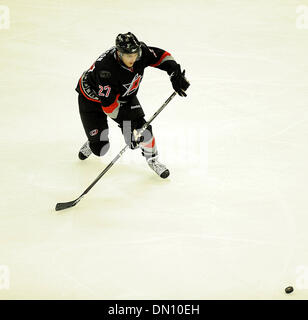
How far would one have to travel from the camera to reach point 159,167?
325 centimetres

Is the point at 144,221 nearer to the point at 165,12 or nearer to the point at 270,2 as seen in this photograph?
the point at 165,12

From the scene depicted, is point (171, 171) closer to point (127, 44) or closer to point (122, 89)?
point (122, 89)

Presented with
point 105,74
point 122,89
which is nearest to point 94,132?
point 122,89

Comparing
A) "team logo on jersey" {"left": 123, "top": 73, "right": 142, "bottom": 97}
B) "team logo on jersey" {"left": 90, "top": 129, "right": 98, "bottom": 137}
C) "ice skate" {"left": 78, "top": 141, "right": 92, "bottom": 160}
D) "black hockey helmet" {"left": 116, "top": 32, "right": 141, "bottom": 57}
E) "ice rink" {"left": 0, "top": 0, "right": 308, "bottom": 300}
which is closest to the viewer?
"ice rink" {"left": 0, "top": 0, "right": 308, "bottom": 300}

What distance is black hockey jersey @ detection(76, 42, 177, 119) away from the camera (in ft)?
9.23

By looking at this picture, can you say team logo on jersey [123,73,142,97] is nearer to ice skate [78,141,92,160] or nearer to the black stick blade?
ice skate [78,141,92,160]

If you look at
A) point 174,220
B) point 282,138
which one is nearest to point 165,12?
→ point 282,138

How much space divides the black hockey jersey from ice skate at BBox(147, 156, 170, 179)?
1.53 ft

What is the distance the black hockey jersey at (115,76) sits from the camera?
281 centimetres

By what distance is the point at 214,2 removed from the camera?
578 cm

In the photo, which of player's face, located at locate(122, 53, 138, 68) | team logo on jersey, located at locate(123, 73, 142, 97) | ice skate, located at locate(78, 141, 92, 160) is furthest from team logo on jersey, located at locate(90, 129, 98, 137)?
player's face, located at locate(122, 53, 138, 68)

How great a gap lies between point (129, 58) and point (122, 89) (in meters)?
0.25

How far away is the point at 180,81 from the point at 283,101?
4.89 feet

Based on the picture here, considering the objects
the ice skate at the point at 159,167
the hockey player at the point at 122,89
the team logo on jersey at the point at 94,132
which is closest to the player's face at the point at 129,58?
the hockey player at the point at 122,89
